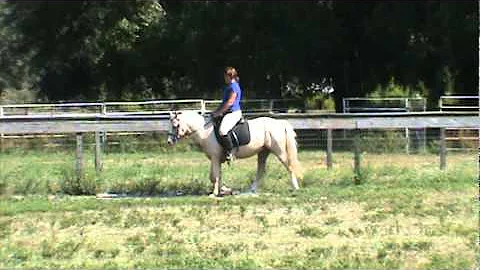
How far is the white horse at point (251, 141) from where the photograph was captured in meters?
12.3

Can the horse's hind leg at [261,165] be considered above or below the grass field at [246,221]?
above

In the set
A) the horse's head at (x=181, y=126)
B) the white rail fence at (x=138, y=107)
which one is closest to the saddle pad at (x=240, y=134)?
the horse's head at (x=181, y=126)

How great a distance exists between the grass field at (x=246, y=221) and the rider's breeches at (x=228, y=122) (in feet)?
3.56

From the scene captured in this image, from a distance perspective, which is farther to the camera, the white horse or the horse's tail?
the horse's tail

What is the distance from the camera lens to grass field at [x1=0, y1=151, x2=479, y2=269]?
760cm

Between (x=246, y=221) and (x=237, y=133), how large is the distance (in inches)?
119

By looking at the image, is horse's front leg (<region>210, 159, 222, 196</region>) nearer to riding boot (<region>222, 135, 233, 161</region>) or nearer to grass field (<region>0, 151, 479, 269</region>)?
riding boot (<region>222, 135, 233, 161</region>)

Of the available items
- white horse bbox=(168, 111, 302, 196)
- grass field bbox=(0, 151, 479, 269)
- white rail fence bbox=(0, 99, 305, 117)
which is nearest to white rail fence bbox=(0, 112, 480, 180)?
grass field bbox=(0, 151, 479, 269)

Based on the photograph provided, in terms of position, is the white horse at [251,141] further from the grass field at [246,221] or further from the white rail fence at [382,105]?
the white rail fence at [382,105]

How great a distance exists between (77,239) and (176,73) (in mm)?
30029

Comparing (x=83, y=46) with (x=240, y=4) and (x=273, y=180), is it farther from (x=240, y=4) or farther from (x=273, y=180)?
(x=273, y=180)

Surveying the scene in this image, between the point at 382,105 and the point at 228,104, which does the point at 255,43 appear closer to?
the point at 382,105

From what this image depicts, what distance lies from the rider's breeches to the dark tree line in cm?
1800

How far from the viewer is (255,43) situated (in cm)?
3312
